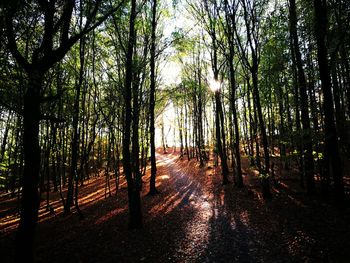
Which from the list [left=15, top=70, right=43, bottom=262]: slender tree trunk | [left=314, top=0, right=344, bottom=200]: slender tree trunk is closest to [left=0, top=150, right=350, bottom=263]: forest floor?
[left=314, top=0, right=344, bottom=200]: slender tree trunk

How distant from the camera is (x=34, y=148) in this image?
229 inches

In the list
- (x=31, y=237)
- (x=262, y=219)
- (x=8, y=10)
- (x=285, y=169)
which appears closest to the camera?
(x=8, y=10)

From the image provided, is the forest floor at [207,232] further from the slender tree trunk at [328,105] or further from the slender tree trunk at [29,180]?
the slender tree trunk at [29,180]

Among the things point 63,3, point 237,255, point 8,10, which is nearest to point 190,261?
point 237,255

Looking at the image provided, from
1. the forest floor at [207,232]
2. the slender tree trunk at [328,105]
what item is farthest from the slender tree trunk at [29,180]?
the slender tree trunk at [328,105]

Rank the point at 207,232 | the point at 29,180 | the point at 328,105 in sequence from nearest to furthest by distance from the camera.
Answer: the point at 29,180 → the point at 207,232 → the point at 328,105

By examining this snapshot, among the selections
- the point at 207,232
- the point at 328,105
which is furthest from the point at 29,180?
the point at 328,105

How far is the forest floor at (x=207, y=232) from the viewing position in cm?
638

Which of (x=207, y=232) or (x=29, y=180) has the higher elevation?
(x=29, y=180)

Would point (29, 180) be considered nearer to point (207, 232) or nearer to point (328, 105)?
point (207, 232)

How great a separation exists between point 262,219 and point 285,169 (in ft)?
45.7

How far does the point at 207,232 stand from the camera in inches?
328

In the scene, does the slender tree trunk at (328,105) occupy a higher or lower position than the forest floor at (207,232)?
higher

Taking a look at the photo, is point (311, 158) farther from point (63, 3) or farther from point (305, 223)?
point (63, 3)
